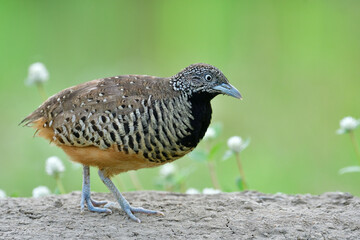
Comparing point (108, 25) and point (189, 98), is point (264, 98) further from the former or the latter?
point (189, 98)

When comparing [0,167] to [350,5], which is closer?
[0,167]

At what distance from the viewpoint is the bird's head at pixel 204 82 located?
571 centimetres

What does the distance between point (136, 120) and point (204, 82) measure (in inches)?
24.9

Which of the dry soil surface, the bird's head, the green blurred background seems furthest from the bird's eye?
the green blurred background

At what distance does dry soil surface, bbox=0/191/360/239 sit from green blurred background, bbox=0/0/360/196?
8.48ft

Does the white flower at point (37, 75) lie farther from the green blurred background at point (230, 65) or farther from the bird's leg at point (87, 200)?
the green blurred background at point (230, 65)

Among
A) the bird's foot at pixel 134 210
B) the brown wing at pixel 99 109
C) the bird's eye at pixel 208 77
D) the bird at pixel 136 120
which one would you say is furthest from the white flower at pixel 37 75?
the bird's eye at pixel 208 77

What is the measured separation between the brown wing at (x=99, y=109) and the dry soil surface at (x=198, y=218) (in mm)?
Result: 610

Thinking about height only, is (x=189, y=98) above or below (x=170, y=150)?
above

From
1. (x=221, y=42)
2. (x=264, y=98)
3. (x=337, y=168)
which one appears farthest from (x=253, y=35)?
(x=337, y=168)

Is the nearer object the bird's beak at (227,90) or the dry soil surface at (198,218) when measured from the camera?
the dry soil surface at (198,218)

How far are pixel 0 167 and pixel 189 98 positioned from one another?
4.48 m

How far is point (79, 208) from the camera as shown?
19.7 feet

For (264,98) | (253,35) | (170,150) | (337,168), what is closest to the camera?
(170,150)
